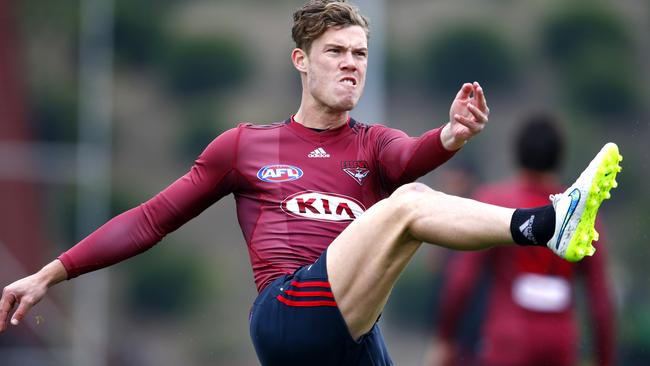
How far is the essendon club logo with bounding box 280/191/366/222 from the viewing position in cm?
496

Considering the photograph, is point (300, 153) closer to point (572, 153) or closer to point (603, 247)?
point (603, 247)

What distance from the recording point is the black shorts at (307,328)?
4676mm

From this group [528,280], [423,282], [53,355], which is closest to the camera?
[528,280]

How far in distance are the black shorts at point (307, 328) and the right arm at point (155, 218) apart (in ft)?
1.81

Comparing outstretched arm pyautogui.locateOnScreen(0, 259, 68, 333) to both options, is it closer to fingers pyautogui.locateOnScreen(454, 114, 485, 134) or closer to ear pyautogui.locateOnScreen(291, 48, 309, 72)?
ear pyautogui.locateOnScreen(291, 48, 309, 72)

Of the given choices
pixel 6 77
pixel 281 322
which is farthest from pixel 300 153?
pixel 6 77

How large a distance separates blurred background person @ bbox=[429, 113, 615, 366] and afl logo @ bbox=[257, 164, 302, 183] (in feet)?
4.90

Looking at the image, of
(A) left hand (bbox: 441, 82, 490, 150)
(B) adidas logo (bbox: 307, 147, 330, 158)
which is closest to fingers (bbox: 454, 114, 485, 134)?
(A) left hand (bbox: 441, 82, 490, 150)

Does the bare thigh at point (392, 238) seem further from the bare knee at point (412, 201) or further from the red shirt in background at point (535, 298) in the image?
the red shirt in background at point (535, 298)

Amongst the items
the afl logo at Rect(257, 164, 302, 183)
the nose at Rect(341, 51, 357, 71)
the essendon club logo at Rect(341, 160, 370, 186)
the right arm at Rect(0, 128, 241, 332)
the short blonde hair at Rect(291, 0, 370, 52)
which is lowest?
the right arm at Rect(0, 128, 241, 332)

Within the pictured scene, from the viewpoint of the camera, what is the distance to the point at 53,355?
12.0 m

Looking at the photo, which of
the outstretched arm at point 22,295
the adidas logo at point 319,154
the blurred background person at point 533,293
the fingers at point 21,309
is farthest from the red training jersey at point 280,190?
the blurred background person at point 533,293

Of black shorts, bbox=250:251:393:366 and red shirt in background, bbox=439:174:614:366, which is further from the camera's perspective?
red shirt in background, bbox=439:174:614:366

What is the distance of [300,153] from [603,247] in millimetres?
1952
